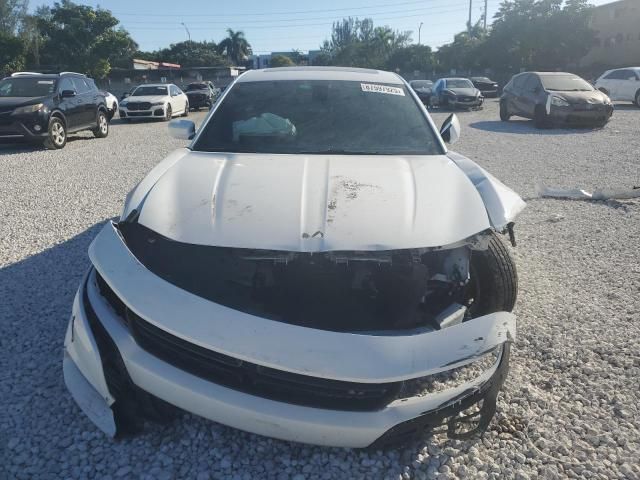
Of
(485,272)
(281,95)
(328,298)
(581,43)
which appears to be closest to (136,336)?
(328,298)

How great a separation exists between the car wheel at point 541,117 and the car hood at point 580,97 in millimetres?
501

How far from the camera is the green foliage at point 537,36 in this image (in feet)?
139

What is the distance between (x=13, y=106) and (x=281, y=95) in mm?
8847

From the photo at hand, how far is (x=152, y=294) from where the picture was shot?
1945 millimetres

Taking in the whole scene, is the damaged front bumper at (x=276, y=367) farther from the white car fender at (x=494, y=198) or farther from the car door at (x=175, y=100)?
the car door at (x=175, y=100)

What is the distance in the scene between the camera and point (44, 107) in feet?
34.1

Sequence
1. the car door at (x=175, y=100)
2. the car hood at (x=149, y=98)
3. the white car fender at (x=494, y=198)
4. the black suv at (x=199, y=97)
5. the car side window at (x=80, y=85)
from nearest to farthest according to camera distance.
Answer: the white car fender at (x=494, y=198), the car side window at (x=80, y=85), the car hood at (x=149, y=98), the car door at (x=175, y=100), the black suv at (x=199, y=97)

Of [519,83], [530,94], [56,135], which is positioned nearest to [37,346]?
[56,135]

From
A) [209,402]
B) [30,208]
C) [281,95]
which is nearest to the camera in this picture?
[209,402]

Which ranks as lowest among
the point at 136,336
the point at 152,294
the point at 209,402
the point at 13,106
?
the point at 209,402

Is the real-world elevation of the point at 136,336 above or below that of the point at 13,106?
below

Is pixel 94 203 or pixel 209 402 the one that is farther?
pixel 94 203

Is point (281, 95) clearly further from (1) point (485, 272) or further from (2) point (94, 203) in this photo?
(2) point (94, 203)

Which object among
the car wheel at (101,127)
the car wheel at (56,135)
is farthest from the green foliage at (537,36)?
the car wheel at (56,135)
